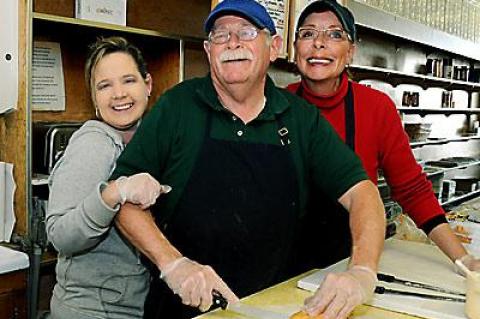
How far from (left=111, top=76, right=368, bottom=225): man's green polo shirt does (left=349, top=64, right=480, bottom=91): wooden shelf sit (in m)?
2.69

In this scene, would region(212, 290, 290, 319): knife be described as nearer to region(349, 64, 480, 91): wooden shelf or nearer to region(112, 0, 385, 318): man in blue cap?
region(112, 0, 385, 318): man in blue cap

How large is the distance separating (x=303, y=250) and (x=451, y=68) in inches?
208

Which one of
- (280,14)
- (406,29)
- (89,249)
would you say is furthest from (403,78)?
(89,249)

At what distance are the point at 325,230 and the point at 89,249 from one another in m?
0.86

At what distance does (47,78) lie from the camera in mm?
2809

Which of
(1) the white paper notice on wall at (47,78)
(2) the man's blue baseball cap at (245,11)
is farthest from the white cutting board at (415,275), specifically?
(1) the white paper notice on wall at (47,78)

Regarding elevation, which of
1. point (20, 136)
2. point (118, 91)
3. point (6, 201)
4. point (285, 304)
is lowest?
point (285, 304)

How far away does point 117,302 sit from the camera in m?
1.66

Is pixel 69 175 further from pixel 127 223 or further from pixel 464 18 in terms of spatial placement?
pixel 464 18

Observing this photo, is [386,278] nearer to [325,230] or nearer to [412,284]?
[412,284]

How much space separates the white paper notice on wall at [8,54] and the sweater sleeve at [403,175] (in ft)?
4.61

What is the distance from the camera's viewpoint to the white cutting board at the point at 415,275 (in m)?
1.43

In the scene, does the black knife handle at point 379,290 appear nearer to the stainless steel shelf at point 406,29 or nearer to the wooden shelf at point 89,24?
the wooden shelf at point 89,24

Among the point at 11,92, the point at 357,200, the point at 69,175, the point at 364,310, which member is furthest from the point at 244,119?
the point at 11,92
